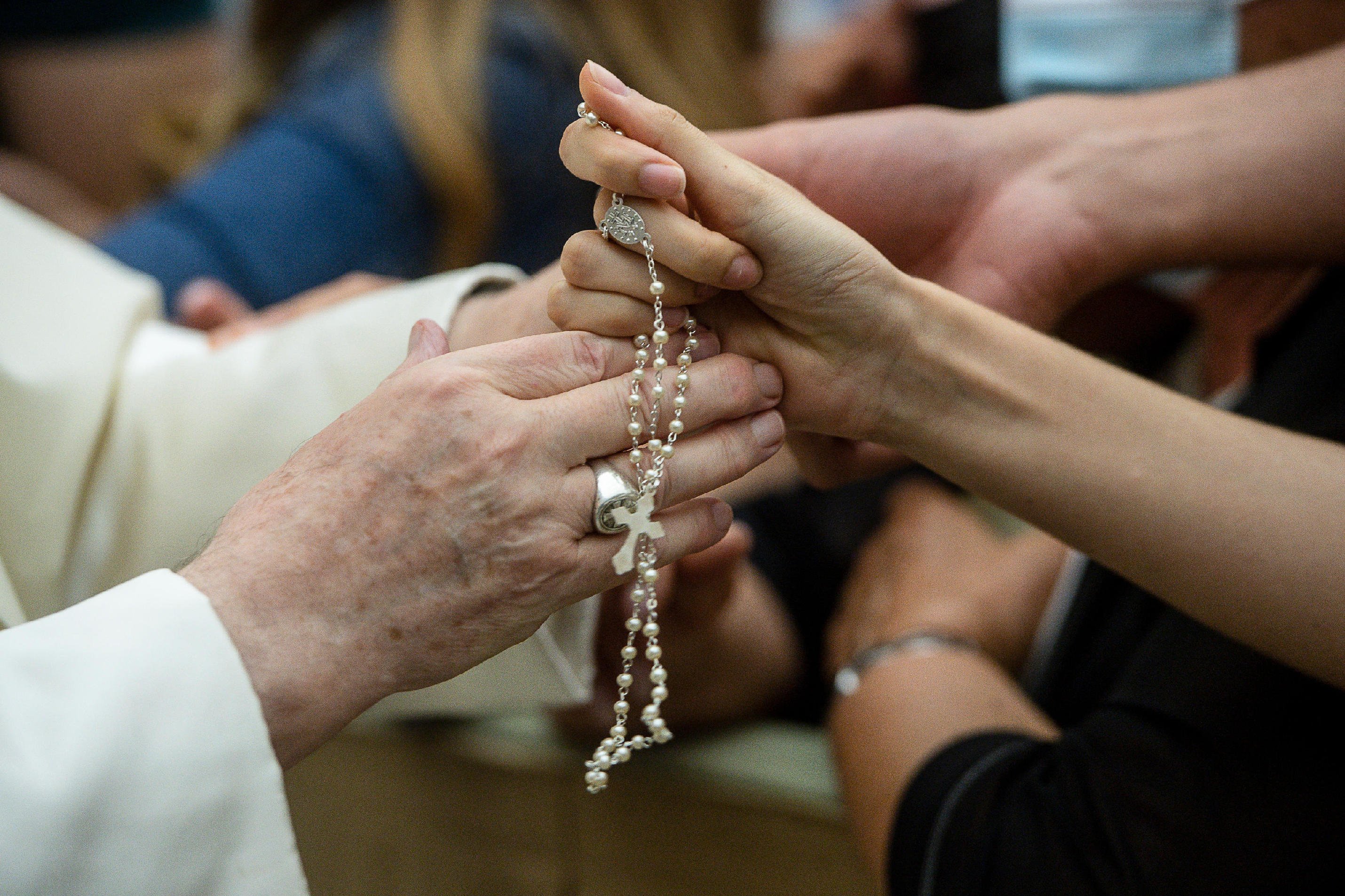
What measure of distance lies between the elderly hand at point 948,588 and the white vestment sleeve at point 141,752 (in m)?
0.57

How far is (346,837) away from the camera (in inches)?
30.3

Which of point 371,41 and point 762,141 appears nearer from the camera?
point 762,141

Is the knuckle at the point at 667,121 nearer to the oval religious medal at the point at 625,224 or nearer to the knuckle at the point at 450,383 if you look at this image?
the oval religious medal at the point at 625,224

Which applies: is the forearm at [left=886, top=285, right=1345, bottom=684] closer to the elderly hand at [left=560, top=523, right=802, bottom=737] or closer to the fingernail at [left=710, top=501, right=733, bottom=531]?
the fingernail at [left=710, top=501, right=733, bottom=531]

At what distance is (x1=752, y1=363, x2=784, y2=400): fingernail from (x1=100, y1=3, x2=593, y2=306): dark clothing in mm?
648

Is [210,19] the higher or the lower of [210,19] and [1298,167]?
the higher

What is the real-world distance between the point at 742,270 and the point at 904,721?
405 millimetres

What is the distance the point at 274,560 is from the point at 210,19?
169cm

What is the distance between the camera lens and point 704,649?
0.92 m

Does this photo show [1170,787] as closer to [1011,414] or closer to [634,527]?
[1011,414]

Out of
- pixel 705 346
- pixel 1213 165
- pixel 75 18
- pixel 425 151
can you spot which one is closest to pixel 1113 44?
pixel 1213 165

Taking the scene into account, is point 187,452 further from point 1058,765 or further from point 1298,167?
point 1298,167

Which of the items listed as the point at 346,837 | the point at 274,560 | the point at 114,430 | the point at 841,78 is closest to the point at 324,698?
the point at 274,560

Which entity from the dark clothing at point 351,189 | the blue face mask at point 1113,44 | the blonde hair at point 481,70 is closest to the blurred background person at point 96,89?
the dark clothing at point 351,189
